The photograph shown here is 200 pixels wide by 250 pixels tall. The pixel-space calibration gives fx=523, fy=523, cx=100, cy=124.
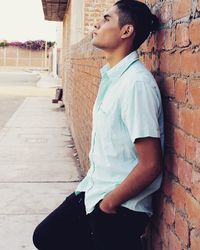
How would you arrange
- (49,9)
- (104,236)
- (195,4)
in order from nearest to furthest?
1. (195,4)
2. (104,236)
3. (49,9)

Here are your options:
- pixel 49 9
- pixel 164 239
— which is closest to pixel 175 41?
pixel 164 239

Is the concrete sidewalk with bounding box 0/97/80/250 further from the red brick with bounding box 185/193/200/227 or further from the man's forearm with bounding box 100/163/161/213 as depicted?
the red brick with bounding box 185/193/200/227

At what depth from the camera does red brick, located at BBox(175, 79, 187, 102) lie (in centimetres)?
212

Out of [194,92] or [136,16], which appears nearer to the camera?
[194,92]

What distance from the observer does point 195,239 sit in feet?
6.44

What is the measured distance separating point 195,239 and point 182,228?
0.16 meters

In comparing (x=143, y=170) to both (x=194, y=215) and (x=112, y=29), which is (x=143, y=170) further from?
(x=112, y=29)

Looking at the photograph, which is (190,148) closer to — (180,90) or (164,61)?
(180,90)

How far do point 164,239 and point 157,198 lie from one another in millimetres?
206

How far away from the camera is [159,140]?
85.0 inches

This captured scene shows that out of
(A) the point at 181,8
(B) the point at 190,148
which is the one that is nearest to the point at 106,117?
(B) the point at 190,148

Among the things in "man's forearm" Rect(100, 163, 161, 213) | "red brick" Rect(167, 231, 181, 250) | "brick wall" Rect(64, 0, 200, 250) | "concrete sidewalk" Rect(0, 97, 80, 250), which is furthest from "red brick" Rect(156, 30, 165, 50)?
"concrete sidewalk" Rect(0, 97, 80, 250)

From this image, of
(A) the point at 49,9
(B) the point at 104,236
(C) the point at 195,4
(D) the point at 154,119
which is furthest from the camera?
(A) the point at 49,9

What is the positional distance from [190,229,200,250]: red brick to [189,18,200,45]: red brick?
27.8 inches
